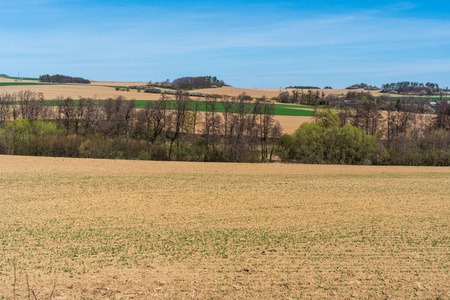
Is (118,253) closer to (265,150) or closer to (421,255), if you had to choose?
(421,255)

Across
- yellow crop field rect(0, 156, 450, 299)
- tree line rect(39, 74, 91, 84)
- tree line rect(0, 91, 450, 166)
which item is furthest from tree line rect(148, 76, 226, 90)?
yellow crop field rect(0, 156, 450, 299)

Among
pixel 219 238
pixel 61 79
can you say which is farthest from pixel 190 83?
pixel 219 238

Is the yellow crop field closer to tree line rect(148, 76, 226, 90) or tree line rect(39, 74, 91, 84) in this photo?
tree line rect(148, 76, 226, 90)

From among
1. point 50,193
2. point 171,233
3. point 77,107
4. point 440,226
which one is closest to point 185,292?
point 171,233

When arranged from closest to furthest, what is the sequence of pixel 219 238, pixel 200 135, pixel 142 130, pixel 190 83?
pixel 219 238 < pixel 142 130 < pixel 200 135 < pixel 190 83

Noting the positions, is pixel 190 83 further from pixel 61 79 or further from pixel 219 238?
pixel 219 238

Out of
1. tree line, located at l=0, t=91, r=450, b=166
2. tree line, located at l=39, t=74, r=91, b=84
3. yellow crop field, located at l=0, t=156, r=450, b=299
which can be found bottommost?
yellow crop field, located at l=0, t=156, r=450, b=299

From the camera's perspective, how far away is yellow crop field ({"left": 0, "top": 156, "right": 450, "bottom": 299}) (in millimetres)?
12891

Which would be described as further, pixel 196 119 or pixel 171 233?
pixel 196 119

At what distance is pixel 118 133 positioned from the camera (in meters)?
64.2

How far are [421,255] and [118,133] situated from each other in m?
54.9

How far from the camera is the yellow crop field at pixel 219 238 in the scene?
1289cm

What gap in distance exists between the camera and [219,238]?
1864 centimetres

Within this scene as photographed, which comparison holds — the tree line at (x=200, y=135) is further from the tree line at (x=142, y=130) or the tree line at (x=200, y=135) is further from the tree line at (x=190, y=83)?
the tree line at (x=190, y=83)
